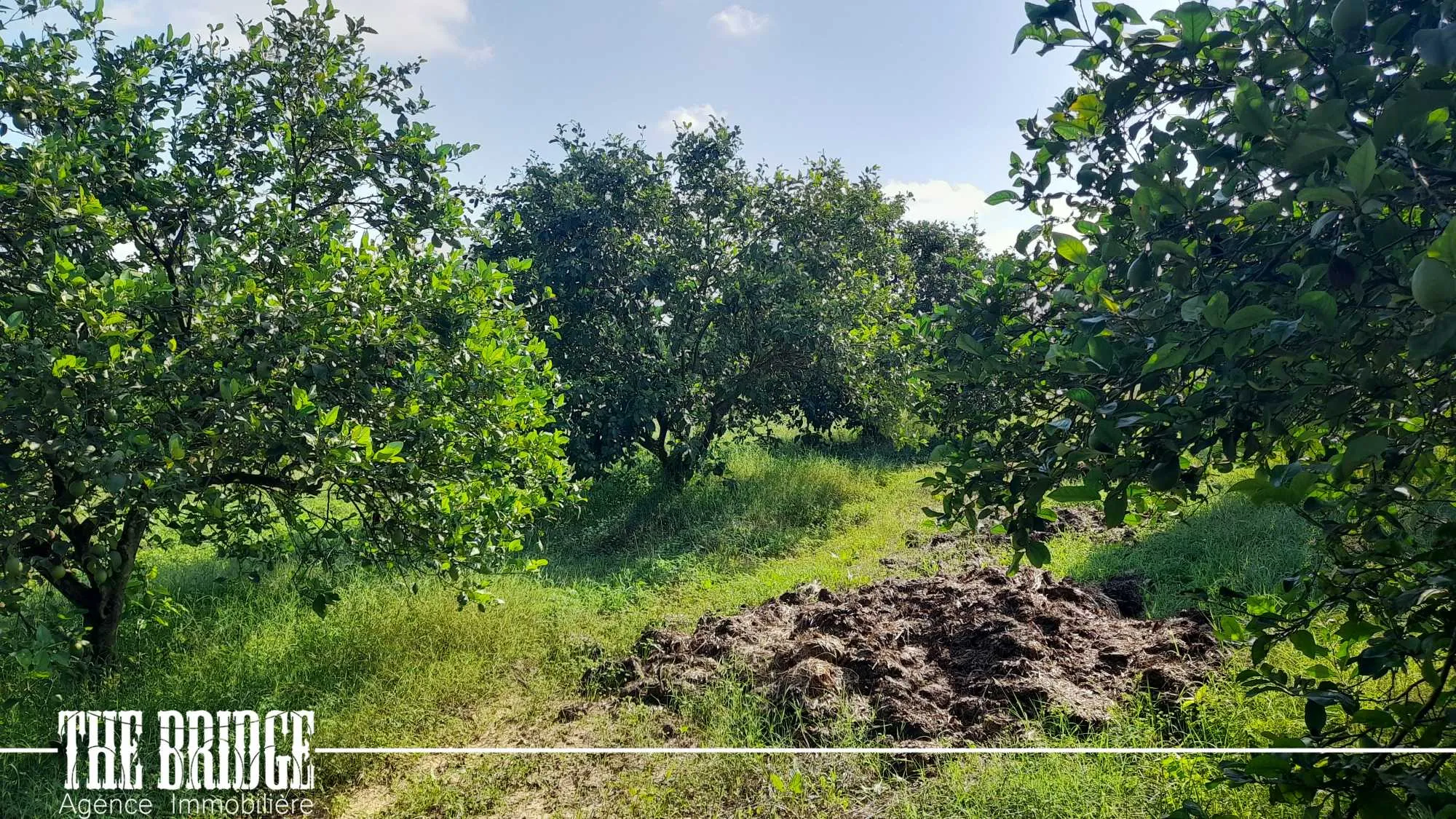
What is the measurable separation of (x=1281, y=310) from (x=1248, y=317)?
291 millimetres

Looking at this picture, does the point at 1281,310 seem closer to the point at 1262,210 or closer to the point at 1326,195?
the point at 1262,210

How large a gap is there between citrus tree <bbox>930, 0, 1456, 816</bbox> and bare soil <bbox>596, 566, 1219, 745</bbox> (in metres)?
2.31

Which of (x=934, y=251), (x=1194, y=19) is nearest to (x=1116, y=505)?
(x=1194, y=19)

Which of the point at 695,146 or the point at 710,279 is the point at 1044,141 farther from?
the point at 695,146

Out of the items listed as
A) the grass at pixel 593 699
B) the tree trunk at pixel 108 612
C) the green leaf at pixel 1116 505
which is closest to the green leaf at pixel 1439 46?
the green leaf at pixel 1116 505

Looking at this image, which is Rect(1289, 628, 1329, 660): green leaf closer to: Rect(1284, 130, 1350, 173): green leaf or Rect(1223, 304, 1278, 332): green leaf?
Rect(1223, 304, 1278, 332): green leaf

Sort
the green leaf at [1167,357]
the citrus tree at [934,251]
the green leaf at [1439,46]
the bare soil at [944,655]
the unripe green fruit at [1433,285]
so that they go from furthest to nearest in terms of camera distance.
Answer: the citrus tree at [934,251] → the bare soil at [944,655] → the green leaf at [1167,357] → the green leaf at [1439,46] → the unripe green fruit at [1433,285]

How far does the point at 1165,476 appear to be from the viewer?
1559 mm

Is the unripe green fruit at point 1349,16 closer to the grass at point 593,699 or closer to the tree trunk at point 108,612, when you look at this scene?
the grass at point 593,699

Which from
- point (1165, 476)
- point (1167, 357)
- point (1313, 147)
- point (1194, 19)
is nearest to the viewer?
point (1313, 147)

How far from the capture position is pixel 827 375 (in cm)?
1020

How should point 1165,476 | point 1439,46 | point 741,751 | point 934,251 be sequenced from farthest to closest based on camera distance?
point 934,251 → point 741,751 → point 1165,476 → point 1439,46

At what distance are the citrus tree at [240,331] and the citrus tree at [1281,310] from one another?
2.93 m

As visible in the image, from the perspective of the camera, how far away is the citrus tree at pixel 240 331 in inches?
127
